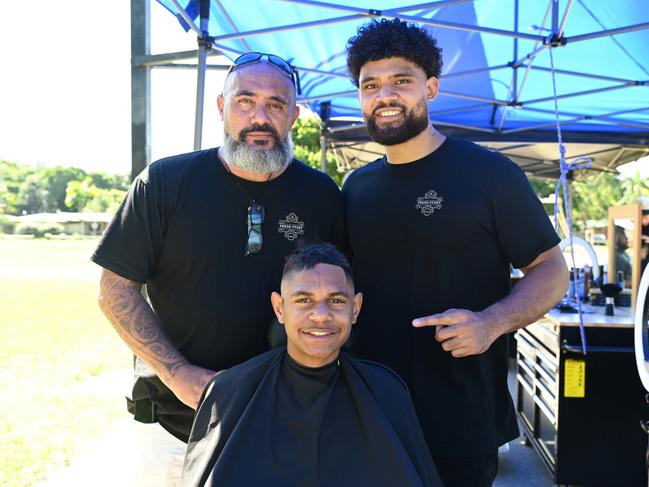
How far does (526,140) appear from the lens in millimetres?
7848

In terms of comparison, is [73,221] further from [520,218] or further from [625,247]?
[520,218]

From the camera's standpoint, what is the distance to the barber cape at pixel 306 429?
71.7 inches

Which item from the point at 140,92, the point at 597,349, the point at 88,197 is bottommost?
the point at 597,349

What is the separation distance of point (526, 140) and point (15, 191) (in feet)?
227

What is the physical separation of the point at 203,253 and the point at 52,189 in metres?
74.1

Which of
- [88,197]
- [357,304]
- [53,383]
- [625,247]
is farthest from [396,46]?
[88,197]

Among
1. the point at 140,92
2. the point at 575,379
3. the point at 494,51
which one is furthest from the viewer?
the point at 494,51

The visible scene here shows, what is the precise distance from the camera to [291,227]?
2.19 m

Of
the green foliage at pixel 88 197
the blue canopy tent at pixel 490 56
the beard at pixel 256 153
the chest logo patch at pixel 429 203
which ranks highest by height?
the green foliage at pixel 88 197

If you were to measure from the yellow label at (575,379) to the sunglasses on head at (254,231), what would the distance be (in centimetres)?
243

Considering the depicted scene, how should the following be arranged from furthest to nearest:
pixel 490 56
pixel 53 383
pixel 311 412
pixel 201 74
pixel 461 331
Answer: pixel 53 383
pixel 490 56
pixel 201 74
pixel 311 412
pixel 461 331

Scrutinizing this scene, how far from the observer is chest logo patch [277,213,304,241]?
2172 mm

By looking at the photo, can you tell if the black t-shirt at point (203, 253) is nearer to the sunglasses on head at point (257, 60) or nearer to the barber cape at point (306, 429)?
the barber cape at point (306, 429)

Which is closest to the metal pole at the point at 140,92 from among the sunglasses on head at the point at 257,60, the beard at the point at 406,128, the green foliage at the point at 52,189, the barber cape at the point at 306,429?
the sunglasses on head at the point at 257,60
